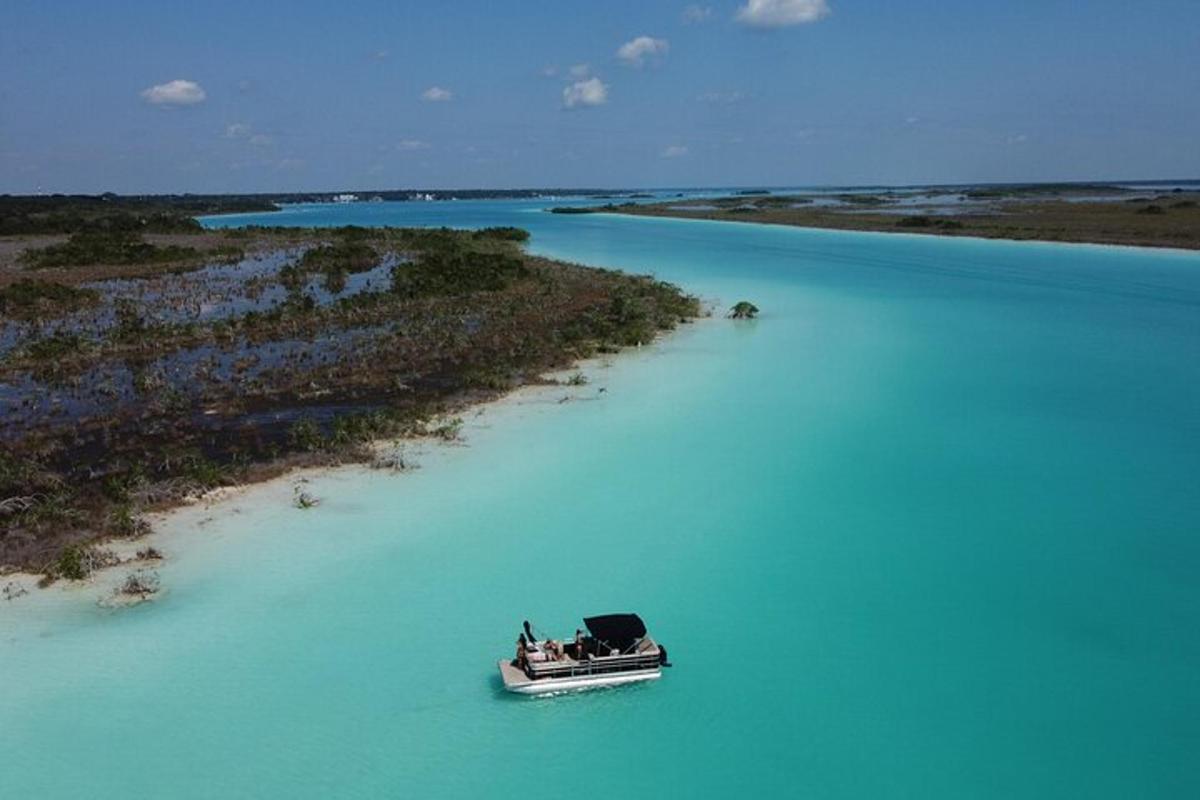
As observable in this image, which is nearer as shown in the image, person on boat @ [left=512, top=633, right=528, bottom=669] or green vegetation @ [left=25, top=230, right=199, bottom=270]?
person on boat @ [left=512, top=633, right=528, bottom=669]

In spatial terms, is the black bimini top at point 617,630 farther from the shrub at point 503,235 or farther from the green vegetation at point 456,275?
the shrub at point 503,235

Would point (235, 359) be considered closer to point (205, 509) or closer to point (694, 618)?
point (205, 509)

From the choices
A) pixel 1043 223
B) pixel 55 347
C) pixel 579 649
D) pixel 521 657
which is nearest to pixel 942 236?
pixel 1043 223

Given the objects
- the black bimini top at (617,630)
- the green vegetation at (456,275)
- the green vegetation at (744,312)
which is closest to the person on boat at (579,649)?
the black bimini top at (617,630)

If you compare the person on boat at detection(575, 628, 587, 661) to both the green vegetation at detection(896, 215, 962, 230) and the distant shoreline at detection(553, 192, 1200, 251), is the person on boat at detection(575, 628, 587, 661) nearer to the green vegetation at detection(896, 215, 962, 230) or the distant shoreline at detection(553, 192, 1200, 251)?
the distant shoreline at detection(553, 192, 1200, 251)

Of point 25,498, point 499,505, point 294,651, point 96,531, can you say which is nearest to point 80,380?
point 25,498

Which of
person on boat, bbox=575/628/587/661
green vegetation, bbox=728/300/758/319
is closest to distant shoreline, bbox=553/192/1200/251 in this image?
green vegetation, bbox=728/300/758/319

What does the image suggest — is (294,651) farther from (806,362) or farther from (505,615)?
(806,362)

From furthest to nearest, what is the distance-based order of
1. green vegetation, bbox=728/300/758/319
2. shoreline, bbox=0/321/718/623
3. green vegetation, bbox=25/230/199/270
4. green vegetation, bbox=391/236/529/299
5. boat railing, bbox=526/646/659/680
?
1. green vegetation, bbox=25/230/199/270
2. green vegetation, bbox=391/236/529/299
3. green vegetation, bbox=728/300/758/319
4. shoreline, bbox=0/321/718/623
5. boat railing, bbox=526/646/659/680
